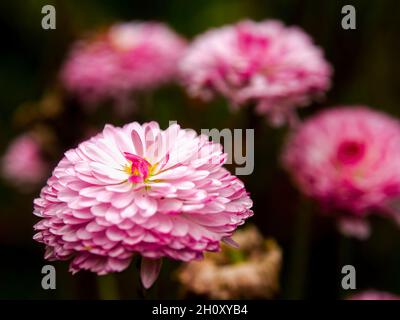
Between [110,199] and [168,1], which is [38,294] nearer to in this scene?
[110,199]

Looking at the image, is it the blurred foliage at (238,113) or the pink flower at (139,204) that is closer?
the pink flower at (139,204)

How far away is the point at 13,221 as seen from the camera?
97 cm

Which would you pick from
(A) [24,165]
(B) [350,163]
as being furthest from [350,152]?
(A) [24,165]

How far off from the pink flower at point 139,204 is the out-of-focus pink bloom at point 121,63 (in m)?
0.35

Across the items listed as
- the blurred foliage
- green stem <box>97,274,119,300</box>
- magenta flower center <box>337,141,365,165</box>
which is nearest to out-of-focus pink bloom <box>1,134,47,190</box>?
the blurred foliage

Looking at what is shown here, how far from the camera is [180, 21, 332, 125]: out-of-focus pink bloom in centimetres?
52

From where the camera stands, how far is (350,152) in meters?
0.56

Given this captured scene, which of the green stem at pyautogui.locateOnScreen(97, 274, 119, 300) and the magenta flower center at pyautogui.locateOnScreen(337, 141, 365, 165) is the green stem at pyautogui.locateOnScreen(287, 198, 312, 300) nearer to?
the magenta flower center at pyautogui.locateOnScreen(337, 141, 365, 165)

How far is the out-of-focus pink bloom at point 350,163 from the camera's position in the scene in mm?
521

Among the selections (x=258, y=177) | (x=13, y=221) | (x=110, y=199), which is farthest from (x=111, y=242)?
(x=13, y=221)

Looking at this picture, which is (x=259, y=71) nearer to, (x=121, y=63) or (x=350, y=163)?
(x=350, y=163)

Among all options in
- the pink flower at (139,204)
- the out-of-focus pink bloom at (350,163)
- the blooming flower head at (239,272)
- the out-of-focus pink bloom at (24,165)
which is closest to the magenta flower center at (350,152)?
the out-of-focus pink bloom at (350,163)

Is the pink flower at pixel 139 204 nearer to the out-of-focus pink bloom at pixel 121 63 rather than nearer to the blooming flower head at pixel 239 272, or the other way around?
the blooming flower head at pixel 239 272

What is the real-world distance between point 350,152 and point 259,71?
0.12 meters
